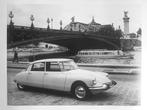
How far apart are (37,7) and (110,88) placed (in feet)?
3.97

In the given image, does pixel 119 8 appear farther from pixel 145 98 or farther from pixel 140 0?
pixel 145 98

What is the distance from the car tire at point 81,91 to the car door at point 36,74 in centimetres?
40

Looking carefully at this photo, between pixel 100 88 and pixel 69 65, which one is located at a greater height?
pixel 69 65

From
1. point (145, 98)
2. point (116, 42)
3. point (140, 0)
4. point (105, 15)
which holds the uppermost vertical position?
point (140, 0)

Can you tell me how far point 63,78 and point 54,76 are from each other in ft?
0.35

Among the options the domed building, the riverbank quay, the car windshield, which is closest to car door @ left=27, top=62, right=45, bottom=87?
the riverbank quay

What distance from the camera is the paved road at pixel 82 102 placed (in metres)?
2.62

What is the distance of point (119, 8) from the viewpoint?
105 inches

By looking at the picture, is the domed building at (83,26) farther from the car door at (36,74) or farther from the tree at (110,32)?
the car door at (36,74)

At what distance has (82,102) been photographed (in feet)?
8.55

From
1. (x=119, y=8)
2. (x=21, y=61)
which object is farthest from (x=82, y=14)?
(x=21, y=61)

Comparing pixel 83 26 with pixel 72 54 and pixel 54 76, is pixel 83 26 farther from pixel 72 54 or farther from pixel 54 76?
pixel 54 76

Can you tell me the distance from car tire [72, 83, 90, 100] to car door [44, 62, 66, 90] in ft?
0.50

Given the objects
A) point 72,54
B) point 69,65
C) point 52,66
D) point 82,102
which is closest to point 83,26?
point 72,54
